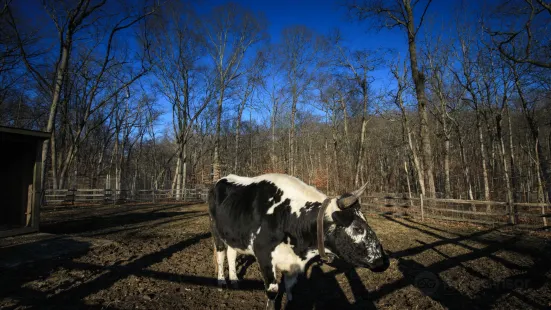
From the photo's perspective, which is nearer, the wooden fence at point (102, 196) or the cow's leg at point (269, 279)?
the cow's leg at point (269, 279)

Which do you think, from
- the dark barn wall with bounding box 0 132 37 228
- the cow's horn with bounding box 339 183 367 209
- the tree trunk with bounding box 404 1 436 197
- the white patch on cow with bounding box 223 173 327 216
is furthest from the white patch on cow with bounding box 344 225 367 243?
the tree trunk with bounding box 404 1 436 197

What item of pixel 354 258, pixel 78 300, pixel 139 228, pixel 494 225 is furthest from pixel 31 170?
pixel 494 225

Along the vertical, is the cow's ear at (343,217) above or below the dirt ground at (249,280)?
above

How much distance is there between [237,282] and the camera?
17.2 ft

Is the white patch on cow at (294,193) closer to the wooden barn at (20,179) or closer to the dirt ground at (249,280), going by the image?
the dirt ground at (249,280)

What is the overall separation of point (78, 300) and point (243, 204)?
280 centimetres

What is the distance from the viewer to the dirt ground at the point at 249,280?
14.8ft

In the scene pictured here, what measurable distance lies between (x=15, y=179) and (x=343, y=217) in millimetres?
10406

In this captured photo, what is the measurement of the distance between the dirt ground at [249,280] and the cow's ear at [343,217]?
5.89ft

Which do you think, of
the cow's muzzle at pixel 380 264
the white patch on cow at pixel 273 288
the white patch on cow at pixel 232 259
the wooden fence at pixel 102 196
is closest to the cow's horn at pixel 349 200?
the cow's muzzle at pixel 380 264

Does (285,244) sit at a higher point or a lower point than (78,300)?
higher

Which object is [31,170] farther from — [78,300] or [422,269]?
[422,269]

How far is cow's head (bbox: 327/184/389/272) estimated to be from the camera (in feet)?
11.1

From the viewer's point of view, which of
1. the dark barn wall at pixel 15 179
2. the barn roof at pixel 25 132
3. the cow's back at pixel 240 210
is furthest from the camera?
the dark barn wall at pixel 15 179
